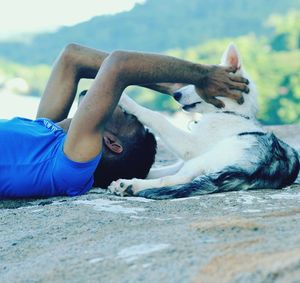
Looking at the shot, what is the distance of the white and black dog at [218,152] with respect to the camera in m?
3.82

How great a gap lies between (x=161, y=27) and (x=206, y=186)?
152 ft

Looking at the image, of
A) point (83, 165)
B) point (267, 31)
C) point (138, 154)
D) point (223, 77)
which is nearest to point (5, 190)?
point (83, 165)

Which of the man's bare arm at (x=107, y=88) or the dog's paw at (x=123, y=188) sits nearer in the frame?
the man's bare arm at (x=107, y=88)

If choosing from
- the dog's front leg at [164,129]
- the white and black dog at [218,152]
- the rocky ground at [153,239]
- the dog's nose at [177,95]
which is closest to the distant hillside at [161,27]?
the dog's nose at [177,95]

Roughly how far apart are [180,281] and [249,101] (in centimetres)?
245

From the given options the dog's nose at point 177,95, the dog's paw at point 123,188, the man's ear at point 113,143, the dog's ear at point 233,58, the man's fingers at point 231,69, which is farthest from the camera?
the dog's nose at point 177,95

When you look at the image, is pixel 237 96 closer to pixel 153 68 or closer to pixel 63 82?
pixel 153 68

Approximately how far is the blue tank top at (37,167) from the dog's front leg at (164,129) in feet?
1.65

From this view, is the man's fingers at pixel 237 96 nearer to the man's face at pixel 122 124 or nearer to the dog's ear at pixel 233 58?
the dog's ear at pixel 233 58

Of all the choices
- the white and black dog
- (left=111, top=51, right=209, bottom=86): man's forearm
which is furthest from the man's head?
(left=111, top=51, right=209, bottom=86): man's forearm

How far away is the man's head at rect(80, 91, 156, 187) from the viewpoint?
4.01 m

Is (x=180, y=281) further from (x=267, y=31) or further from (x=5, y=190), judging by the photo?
(x=267, y=31)

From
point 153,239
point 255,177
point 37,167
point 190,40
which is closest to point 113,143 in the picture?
point 37,167

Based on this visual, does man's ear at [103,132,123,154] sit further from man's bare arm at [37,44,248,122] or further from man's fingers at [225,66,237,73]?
man's fingers at [225,66,237,73]
